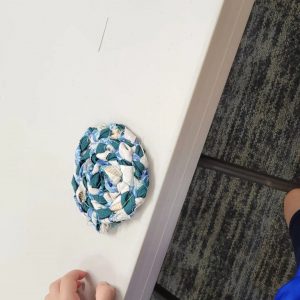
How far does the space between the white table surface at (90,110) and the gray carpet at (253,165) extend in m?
0.17

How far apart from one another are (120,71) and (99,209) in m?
0.26

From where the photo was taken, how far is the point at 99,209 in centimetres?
67

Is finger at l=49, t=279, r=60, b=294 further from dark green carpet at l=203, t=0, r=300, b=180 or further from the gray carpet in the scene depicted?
dark green carpet at l=203, t=0, r=300, b=180

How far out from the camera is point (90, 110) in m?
0.75

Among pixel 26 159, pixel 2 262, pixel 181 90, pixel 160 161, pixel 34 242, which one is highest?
pixel 181 90

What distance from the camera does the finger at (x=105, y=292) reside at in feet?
2.12

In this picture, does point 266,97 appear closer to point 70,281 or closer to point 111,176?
point 111,176

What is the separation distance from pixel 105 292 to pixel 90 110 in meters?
0.34

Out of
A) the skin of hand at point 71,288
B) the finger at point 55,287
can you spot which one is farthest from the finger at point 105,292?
the finger at point 55,287

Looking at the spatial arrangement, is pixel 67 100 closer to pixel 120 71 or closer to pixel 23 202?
pixel 120 71

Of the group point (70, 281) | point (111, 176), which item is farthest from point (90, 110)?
point (70, 281)

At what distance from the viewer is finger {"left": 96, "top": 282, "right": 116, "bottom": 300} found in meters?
0.65

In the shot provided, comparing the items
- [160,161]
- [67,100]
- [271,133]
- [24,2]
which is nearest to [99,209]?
[160,161]

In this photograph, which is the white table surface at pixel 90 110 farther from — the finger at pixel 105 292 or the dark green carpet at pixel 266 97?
the dark green carpet at pixel 266 97
